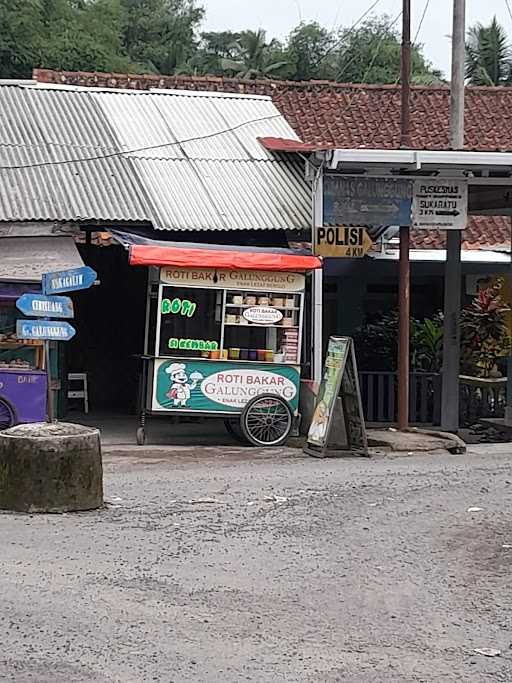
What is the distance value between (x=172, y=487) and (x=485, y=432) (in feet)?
24.9

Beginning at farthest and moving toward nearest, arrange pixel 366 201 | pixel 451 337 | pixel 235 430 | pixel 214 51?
1. pixel 214 51
2. pixel 451 337
3. pixel 235 430
4. pixel 366 201

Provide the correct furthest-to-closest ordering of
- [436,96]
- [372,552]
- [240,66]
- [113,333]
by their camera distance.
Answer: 1. [240,66]
2. [436,96]
3. [113,333]
4. [372,552]

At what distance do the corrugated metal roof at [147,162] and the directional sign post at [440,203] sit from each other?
143 centimetres

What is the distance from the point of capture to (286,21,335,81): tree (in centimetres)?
4231

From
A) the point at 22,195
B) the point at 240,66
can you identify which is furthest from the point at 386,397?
the point at 240,66

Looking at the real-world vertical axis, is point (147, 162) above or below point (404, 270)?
above

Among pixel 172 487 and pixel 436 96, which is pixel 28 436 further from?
pixel 436 96

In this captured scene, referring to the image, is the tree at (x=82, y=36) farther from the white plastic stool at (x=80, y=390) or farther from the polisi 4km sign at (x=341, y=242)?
the polisi 4km sign at (x=341, y=242)

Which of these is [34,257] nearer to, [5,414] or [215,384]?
[5,414]

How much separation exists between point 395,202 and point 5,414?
18.2 ft

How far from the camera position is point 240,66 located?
42.4 m

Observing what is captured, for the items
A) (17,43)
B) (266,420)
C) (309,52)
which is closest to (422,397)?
(266,420)

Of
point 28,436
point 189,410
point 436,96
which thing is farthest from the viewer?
point 436,96

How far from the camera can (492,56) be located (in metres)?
40.4
